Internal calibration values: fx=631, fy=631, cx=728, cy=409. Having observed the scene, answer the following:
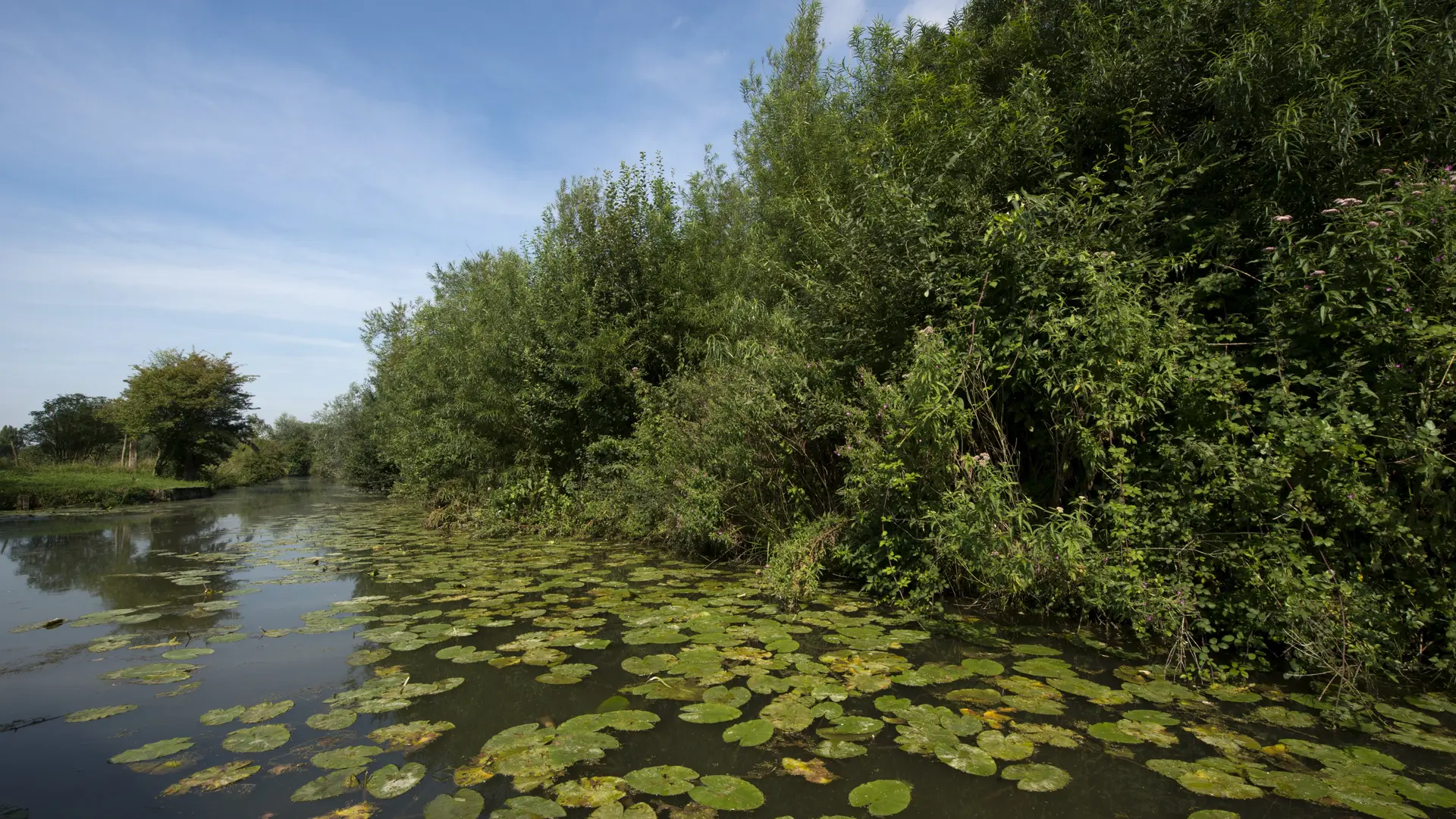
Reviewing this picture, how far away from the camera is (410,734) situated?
341 centimetres

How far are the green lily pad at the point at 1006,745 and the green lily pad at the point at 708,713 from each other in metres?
1.29

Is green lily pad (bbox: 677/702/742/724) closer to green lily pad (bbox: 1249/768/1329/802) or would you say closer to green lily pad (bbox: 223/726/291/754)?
green lily pad (bbox: 223/726/291/754)

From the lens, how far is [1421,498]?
3.84 m

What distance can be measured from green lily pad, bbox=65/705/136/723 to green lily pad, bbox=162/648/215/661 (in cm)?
98

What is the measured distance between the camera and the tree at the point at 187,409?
1040 inches

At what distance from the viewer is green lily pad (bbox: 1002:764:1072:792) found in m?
2.81

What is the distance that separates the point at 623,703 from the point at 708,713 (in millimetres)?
563

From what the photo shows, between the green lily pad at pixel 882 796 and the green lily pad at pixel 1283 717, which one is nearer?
the green lily pad at pixel 882 796

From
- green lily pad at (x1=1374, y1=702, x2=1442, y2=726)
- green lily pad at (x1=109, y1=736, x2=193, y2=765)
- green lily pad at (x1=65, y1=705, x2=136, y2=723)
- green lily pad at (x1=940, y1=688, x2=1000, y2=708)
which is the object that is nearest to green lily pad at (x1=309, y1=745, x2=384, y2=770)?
green lily pad at (x1=109, y1=736, x2=193, y2=765)

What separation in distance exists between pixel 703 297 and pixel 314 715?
35.3 ft

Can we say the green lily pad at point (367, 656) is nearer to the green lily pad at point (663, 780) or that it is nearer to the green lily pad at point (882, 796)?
the green lily pad at point (663, 780)

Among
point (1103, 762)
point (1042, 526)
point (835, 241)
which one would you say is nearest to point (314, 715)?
point (1103, 762)

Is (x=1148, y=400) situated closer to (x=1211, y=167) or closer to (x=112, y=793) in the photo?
(x=1211, y=167)

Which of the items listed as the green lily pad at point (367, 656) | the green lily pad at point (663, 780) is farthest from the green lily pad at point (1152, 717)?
the green lily pad at point (367, 656)
